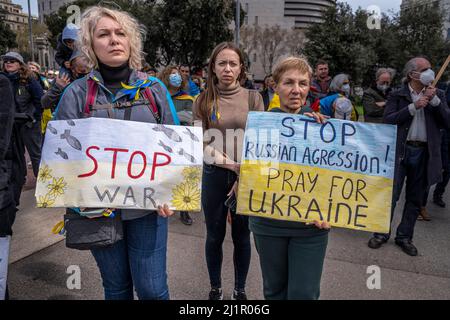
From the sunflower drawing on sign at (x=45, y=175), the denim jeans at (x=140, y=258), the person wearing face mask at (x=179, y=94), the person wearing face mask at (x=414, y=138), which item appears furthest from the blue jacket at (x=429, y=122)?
the sunflower drawing on sign at (x=45, y=175)

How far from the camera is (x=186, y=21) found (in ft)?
68.1

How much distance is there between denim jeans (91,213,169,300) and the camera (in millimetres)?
1919

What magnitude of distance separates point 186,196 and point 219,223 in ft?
2.44

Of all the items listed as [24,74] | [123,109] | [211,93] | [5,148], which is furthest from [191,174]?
[24,74]

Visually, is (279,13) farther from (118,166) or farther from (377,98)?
(118,166)

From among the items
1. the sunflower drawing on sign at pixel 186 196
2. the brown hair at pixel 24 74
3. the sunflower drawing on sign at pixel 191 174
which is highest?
the brown hair at pixel 24 74

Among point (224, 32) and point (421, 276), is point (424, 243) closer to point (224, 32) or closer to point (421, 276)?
point (421, 276)

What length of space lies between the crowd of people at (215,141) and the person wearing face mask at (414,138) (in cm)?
1

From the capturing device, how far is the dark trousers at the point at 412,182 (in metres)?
3.77

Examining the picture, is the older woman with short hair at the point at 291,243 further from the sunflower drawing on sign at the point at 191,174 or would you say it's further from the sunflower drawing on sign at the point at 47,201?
the sunflower drawing on sign at the point at 47,201

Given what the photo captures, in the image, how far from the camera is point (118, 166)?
6.18ft

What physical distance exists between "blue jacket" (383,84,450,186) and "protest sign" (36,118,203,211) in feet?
8.56
